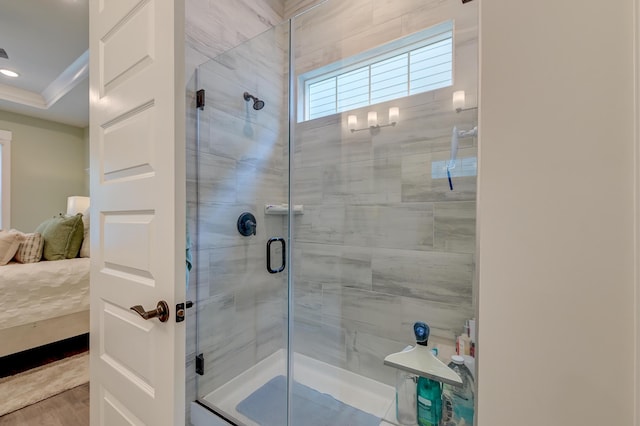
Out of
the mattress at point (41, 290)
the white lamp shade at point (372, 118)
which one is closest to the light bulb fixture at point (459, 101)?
the white lamp shade at point (372, 118)

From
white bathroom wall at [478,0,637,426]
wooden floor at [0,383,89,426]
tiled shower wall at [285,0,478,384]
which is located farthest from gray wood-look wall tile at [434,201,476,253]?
wooden floor at [0,383,89,426]

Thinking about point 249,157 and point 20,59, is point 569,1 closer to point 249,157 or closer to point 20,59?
point 249,157

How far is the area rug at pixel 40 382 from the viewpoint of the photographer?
174 cm

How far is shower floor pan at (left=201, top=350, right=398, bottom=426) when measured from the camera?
1548 mm

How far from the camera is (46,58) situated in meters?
2.95

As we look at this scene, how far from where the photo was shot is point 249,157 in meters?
1.87

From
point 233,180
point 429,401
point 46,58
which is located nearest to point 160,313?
point 233,180

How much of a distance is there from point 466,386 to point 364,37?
200 cm

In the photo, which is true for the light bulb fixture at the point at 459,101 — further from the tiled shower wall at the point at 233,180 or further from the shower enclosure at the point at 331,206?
the tiled shower wall at the point at 233,180

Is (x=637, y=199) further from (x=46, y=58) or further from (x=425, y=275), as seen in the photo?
(x=46, y=58)

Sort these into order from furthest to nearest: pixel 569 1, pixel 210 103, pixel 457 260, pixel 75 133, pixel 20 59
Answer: pixel 75 133 < pixel 20 59 < pixel 210 103 < pixel 457 260 < pixel 569 1

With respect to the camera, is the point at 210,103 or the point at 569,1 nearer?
the point at 569,1

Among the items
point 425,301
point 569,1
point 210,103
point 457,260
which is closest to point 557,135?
point 569,1

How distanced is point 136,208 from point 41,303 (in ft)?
7.08
